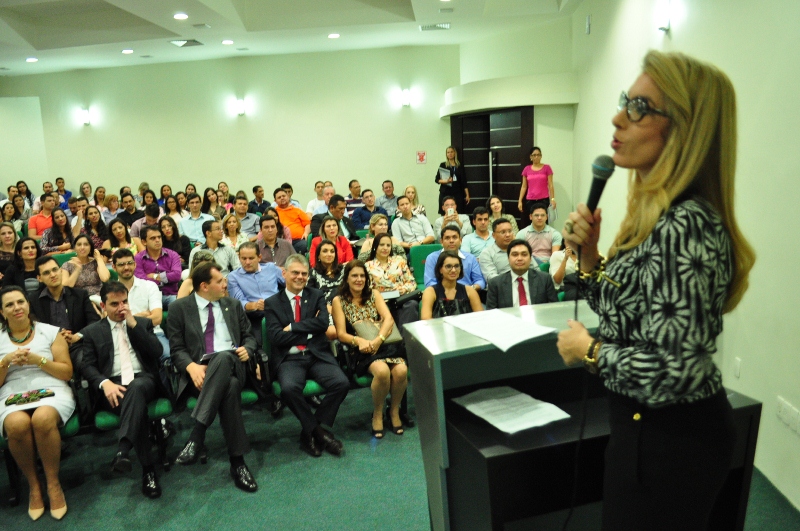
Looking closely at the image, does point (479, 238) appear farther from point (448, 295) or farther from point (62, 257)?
point (62, 257)

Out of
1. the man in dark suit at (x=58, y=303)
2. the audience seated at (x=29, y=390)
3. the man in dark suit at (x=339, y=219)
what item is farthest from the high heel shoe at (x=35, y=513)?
the man in dark suit at (x=339, y=219)

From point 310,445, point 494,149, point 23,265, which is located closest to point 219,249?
point 23,265

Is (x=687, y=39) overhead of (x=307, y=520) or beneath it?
overhead

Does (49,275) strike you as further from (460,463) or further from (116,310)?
(460,463)

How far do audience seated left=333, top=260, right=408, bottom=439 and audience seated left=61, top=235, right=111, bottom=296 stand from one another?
228 centimetres

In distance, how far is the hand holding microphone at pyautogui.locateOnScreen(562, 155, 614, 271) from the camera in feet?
3.92

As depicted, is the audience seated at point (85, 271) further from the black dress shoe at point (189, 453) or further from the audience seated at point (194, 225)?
the audience seated at point (194, 225)

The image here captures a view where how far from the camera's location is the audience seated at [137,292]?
411cm

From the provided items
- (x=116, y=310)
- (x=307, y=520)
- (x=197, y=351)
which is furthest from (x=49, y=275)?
(x=307, y=520)

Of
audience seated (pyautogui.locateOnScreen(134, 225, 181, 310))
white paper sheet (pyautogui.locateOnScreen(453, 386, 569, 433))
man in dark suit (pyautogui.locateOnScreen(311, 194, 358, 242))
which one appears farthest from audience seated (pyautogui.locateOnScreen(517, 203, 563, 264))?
white paper sheet (pyautogui.locateOnScreen(453, 386, 569, 433))

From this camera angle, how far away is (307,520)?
269cm

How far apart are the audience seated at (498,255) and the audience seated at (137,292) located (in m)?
2.61

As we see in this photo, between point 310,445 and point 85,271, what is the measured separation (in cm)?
273

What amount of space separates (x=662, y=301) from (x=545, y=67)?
332 inches
